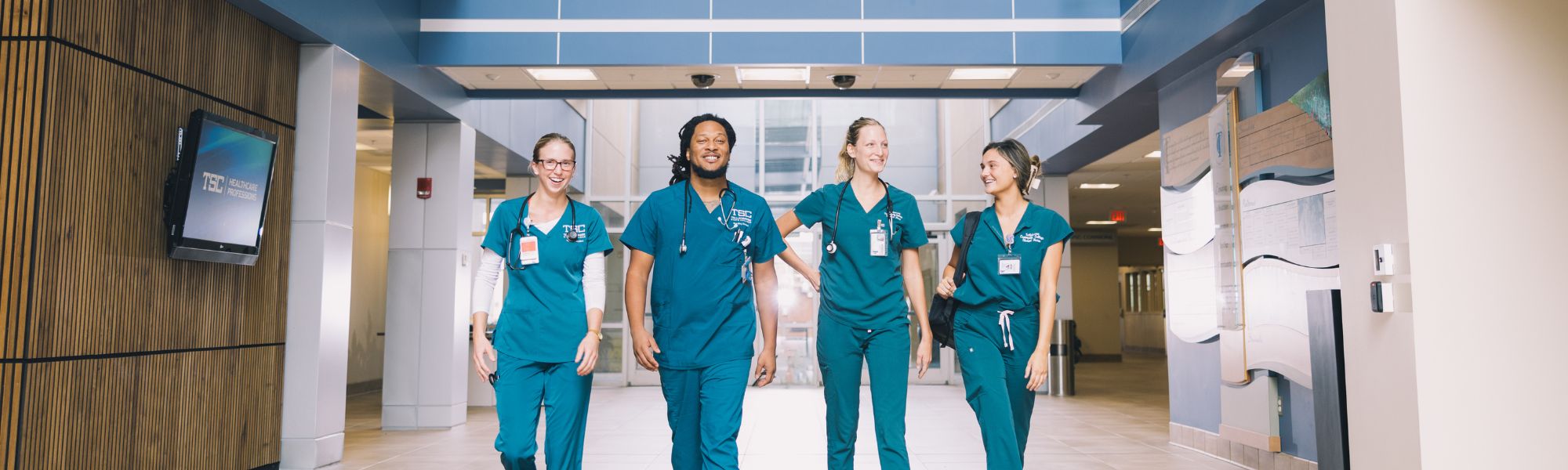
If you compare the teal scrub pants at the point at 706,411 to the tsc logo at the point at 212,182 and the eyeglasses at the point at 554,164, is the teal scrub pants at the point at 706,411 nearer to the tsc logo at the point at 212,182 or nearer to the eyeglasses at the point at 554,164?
the eyeglasses at the point at 554,164

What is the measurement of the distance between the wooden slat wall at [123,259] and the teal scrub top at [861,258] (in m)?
2.94

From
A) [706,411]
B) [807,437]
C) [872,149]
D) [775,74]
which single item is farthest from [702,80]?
[706,411]

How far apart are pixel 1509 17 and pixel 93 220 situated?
5.04m

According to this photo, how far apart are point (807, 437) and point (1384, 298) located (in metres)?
4.62

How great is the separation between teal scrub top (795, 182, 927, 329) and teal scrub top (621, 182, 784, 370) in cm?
28

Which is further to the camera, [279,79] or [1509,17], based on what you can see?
[279,79]

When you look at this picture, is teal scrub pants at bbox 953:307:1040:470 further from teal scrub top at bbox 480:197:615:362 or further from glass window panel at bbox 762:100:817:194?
glass window panel at bbox 762:100:817:194

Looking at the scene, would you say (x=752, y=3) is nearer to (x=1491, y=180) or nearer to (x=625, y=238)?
(x=625, y=238)

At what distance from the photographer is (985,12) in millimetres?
6633

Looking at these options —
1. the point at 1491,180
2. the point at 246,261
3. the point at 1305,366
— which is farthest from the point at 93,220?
the point at 1305,366

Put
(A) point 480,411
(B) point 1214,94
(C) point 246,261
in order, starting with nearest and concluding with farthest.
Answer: (C) point 246,261, (B) point 1214,94, (A) point 480,411

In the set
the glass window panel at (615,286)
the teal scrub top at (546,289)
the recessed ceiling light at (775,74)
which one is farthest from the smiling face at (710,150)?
the glass window panel at (615,286)

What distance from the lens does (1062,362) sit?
10.7 meters

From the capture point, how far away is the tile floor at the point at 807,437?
5.71m
